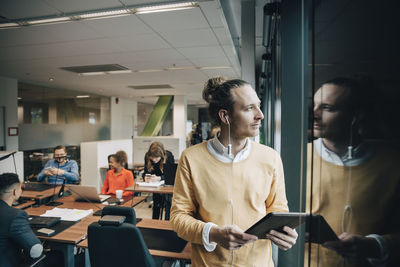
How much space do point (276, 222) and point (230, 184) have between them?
10.5 inches

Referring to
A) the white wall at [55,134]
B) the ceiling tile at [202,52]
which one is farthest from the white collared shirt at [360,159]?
the white wall at [55,134]

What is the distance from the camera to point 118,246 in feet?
5.09

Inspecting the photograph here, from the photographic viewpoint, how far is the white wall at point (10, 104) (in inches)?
236

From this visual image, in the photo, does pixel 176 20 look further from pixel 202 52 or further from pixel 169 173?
pixel 169 173

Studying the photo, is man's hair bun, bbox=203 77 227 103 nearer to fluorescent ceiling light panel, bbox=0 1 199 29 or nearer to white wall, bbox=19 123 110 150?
fluorescent ceiling light panel, bbox=0 1 199 29

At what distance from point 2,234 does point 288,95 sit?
7.37 ft

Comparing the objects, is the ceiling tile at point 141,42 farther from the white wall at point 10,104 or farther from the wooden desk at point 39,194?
the white wall at point 10,104

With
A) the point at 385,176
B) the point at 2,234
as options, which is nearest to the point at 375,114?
the point at 385,176

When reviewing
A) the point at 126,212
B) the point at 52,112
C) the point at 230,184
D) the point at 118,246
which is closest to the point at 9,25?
the point at 126,212

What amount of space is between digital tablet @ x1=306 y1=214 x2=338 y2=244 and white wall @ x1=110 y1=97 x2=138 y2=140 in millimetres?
10334

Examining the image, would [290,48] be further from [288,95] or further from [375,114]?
[375,114]

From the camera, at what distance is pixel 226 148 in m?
1.14

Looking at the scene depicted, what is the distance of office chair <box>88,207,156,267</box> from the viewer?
152cm

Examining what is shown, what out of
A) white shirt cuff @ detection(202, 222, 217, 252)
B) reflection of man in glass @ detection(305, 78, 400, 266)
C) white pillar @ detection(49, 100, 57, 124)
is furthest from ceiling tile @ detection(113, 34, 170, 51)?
white pillar @ detection(49, 100, 57, 124)
